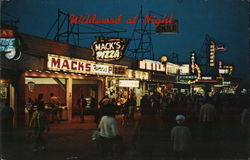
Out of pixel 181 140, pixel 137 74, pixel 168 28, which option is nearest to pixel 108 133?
pixel 181 140

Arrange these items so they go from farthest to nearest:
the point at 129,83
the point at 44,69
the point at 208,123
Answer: the point at 129,83 → the point at 44,69 → the point at 208,123

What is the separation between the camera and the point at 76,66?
1931 centimetres

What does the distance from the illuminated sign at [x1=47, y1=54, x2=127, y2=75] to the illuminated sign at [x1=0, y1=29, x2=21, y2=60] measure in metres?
2.96

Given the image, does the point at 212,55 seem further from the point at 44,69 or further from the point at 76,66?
the point at 44,69

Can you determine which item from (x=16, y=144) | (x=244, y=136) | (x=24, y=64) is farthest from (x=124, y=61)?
(x=16, y=144)

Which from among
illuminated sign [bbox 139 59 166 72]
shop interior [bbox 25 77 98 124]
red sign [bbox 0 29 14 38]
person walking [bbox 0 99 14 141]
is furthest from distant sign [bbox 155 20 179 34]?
person walking [bbox 0 99 14 141]

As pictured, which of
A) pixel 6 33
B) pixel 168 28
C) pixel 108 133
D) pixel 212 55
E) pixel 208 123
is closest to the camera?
pixel 108 133

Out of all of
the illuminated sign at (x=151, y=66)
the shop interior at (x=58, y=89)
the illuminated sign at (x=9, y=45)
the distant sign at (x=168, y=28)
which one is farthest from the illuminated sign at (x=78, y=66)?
the distant sign at (x=168, y=28)

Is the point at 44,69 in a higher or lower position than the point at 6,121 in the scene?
higher

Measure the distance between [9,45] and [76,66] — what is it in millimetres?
5708

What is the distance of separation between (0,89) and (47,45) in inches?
143

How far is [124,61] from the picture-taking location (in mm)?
27484

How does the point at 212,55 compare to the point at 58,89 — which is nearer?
the point at 58,89

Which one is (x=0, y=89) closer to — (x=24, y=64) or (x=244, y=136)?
(x=24, y=64)
